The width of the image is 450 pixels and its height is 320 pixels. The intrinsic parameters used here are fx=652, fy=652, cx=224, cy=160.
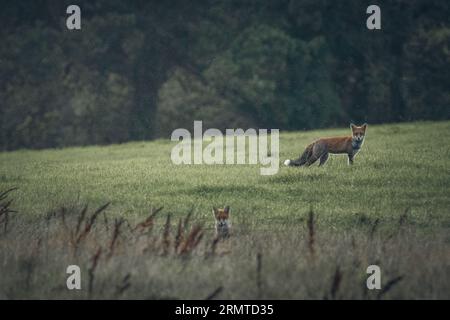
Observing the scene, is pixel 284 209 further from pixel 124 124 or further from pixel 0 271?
pixel 124 124

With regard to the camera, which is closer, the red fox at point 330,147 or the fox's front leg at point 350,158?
the red fox at point 330,147

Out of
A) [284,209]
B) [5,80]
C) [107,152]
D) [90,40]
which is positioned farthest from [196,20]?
[284,209]

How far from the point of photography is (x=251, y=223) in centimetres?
1148

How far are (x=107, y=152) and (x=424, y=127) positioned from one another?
11573mm

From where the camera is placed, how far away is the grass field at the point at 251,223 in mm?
7418

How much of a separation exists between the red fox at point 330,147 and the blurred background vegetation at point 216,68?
738 inches

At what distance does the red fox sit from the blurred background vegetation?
61.5ft

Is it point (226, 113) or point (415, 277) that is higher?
point (226, 113)

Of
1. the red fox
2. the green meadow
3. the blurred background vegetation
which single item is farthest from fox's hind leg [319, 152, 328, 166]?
the blurred background vegetation

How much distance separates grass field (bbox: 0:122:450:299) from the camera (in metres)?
7.42

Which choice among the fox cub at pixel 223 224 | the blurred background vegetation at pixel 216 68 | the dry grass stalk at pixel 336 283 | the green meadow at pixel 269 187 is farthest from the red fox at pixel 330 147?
the blurred background vegetation at pixel 216 68

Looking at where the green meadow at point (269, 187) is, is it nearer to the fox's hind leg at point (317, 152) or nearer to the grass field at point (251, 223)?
the grass field at point (251, 223)

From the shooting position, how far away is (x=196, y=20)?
39.4m

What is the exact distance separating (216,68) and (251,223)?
2499 centimetres
